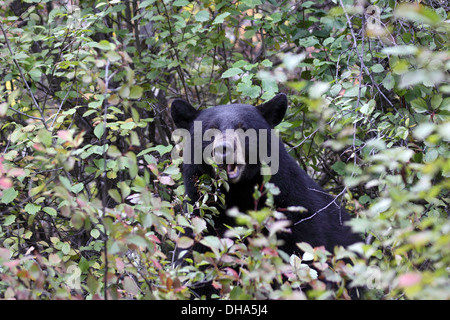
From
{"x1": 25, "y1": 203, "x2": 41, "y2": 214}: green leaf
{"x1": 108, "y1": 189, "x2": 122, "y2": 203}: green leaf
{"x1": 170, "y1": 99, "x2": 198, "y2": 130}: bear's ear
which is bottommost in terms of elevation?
{"x1": 25, "y1": 203, "x2": 41, "y2": 214}: green leaf

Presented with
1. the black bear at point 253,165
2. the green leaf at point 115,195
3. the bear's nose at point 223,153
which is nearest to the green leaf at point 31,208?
the black bear at point 253,165

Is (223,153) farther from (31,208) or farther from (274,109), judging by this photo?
(31,208)

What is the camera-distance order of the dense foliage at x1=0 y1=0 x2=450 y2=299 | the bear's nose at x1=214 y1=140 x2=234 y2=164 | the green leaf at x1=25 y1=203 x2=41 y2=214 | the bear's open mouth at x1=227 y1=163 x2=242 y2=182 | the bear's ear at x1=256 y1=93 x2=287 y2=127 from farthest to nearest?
the bear's ear at x1=256 y1=93 x2=287 y2=127 → the green leaf at x1=25 y1=203 x2=41 y2=214 → the bear's open mouth at x1=227 y1=163 x2=242 y2=182 → the bear's nose at x1=214 y1=140 x2=234 y2=164 → the dense foliage at x1=0 y1=0 x2=450 y2=299

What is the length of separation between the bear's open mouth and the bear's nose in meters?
0.11

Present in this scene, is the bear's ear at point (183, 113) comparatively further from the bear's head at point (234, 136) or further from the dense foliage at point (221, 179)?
the dense foliage at point (221, 179)

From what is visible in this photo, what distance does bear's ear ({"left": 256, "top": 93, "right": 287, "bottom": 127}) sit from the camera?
407cm

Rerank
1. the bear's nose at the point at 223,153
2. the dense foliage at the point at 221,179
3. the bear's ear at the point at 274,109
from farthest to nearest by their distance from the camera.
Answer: the bear's ear at the point at 274,109
the bear's nose at the point at 223,153
the dense foliage at the point at 221,179

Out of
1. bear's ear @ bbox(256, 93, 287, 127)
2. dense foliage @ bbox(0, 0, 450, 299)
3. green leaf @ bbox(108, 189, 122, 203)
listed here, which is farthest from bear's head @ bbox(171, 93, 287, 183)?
green leaf @ bbox(108, 189, 122, 203)

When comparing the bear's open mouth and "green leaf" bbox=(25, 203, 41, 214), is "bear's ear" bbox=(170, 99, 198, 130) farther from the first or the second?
"green leaf" bbox=(25, 203, 41, 214)

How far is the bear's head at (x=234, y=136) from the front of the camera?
3688 mm

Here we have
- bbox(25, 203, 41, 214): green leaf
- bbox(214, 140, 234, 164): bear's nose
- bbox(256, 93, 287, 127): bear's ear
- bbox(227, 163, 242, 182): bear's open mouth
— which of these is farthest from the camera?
bbox(256, 93, 287, 127): bear's ear

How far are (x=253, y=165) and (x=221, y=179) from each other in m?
0.54
